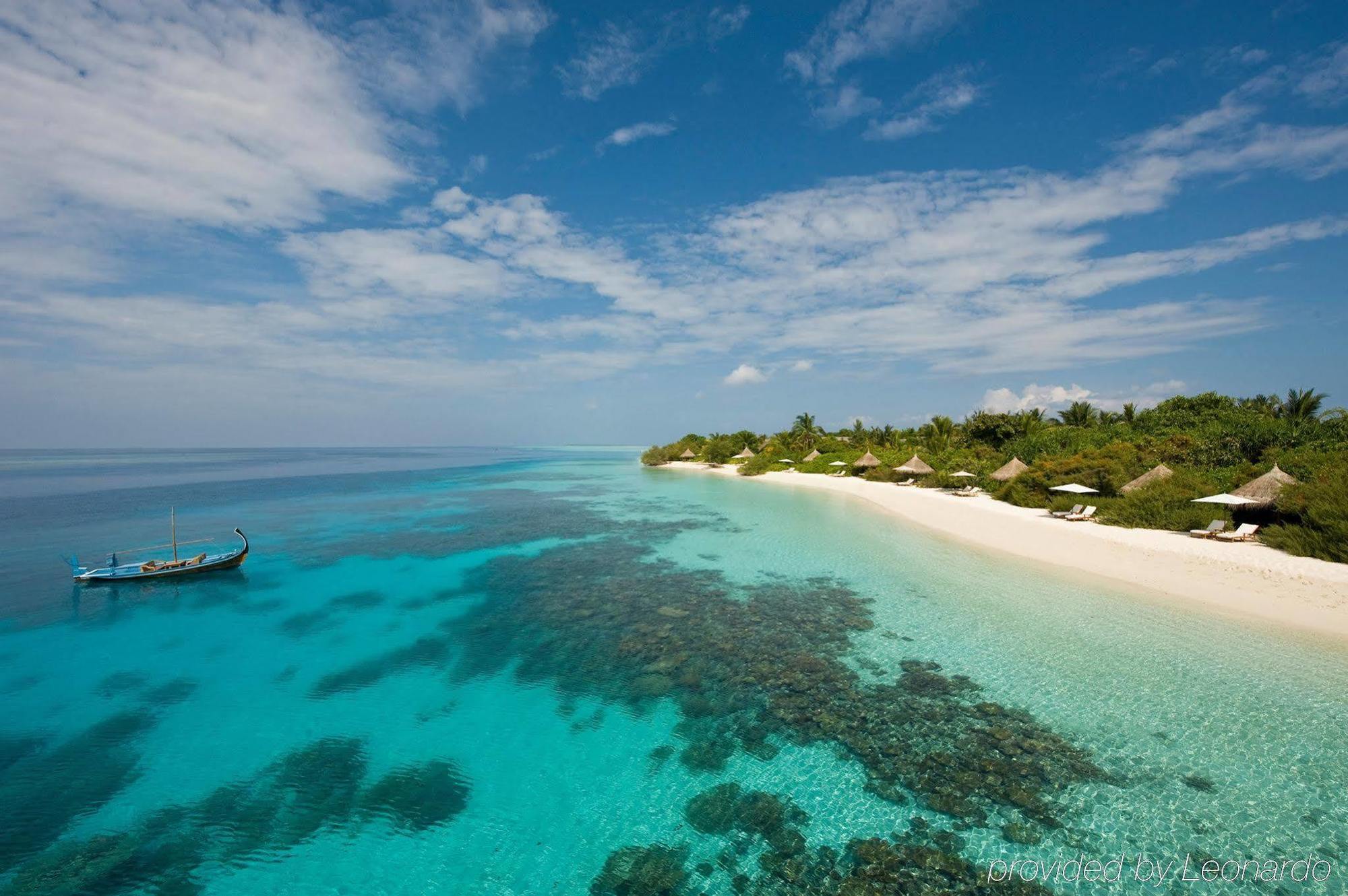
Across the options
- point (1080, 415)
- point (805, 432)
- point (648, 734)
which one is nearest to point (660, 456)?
point (805, 432)

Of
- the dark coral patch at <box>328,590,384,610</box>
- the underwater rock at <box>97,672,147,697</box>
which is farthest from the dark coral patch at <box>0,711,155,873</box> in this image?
the dark coral patch at <box>328,590,384,610</box>

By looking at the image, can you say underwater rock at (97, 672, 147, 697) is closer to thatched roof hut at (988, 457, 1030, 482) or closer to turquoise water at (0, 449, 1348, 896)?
turquoise water at (0, 449, 1348, 896)

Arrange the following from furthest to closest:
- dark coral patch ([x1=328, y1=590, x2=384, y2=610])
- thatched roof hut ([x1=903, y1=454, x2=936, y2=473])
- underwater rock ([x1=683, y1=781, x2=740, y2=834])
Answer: thatched roof hut ([x1=903, y1=454, x2=936, y2=473]), dark coral patch ([x1=328, y1=590, x2=384, y2=610]), underwater rock ([x1=683, y1=781, x2=740, y2=834])

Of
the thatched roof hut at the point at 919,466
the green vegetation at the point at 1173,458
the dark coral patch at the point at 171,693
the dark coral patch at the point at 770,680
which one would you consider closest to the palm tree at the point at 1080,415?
the green vegetation at the point at 1173,458

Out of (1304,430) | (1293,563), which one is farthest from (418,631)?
(1304,430)

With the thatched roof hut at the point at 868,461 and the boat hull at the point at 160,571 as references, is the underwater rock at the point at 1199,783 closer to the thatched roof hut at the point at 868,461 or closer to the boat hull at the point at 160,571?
the boat hull at the point at 160,571

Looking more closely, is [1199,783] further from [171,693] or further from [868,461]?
[868,461]
